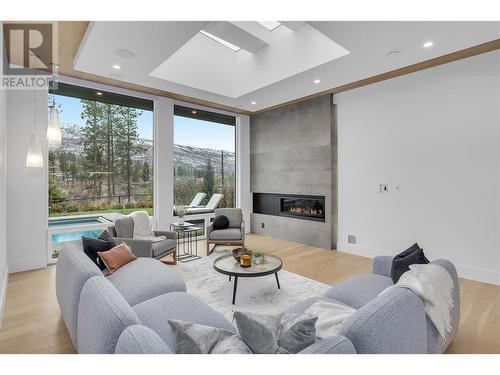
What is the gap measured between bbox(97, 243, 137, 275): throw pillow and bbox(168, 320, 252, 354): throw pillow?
1.81 metres

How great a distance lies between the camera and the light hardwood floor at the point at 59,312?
7.18 feet

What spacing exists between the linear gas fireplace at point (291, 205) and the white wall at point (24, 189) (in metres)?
4.38

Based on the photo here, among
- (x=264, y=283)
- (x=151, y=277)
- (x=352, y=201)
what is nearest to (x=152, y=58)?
(x=151, y=277)

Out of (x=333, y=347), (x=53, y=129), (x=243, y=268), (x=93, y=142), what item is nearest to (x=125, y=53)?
(x=53, y=129)

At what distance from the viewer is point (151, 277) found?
2.40 meters

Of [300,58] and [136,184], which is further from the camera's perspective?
[136,184]

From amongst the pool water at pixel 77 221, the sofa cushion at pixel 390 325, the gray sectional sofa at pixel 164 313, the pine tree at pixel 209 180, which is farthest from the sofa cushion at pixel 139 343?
the pine tree at pixel 209 180

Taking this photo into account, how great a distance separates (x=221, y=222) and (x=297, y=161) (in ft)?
7.10

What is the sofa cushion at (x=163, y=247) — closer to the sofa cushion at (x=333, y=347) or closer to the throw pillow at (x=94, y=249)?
the throw pillow at (x=94, y=249)

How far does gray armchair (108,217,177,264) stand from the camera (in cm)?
340

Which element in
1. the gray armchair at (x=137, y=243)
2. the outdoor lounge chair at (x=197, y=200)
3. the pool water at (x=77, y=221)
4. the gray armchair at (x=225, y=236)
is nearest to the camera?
the gray armchair at (x=137, y=243)

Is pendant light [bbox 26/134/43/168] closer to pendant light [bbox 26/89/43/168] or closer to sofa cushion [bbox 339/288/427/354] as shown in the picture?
pendant light [bbox 26/89/43/168]
